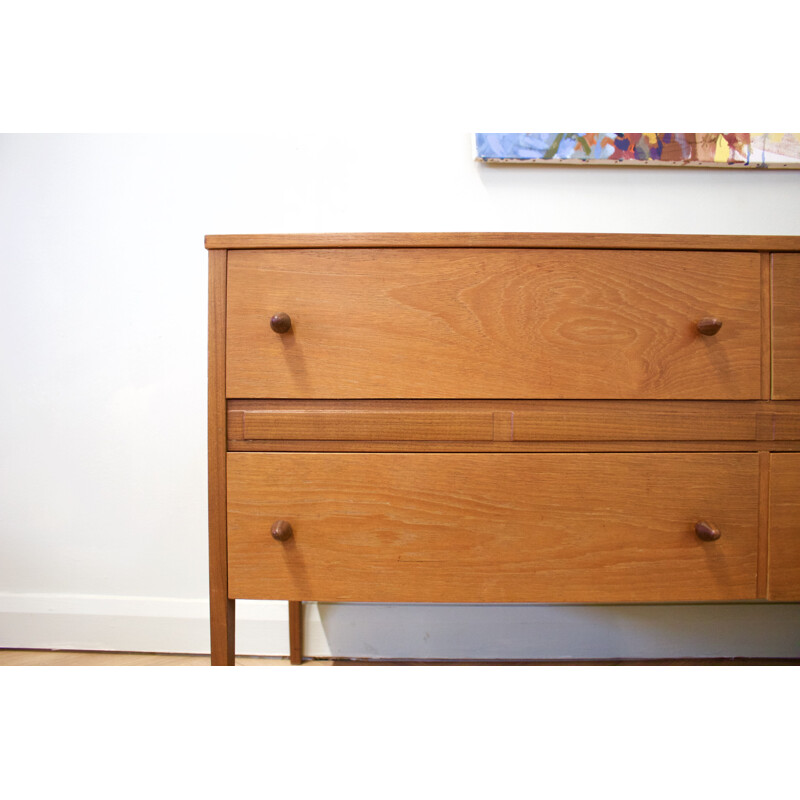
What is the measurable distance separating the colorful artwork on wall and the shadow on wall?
1.03 meters

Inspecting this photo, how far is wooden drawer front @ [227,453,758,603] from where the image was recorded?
0.62 m

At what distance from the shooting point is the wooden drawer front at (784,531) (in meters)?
0.61

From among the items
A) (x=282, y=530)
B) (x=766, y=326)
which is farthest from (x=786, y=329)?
(x=282, y=530)

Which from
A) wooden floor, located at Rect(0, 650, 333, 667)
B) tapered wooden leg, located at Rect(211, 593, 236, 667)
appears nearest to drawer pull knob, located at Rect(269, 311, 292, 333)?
tapered wooden leg, located at Rect(211, 593, 236, 667)

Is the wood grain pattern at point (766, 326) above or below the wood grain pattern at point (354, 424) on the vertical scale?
above

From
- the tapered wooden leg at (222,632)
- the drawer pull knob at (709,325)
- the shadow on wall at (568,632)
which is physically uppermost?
the drawer pull knob at (709,325)

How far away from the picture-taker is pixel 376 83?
0.85m

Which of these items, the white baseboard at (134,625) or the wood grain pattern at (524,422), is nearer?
the wood grain pattern at (524,422)

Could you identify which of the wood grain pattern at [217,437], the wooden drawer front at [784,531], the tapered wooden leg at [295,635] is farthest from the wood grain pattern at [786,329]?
the tapered wooden leg at [295,635]

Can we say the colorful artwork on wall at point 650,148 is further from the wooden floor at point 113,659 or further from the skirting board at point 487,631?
the wooden floor at point 113,659

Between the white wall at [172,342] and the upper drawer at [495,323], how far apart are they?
0.46 meters

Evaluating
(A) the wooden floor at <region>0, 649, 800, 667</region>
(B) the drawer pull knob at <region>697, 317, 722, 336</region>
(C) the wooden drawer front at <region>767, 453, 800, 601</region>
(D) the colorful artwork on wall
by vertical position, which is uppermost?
(D) the colorful artwork on wall

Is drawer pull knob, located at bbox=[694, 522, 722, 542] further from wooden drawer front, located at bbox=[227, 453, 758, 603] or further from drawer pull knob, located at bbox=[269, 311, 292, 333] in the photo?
drawer pull knob, located at bbox=[269, 311, 292, 333]

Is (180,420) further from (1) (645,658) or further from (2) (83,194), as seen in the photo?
(1) (645,658)
